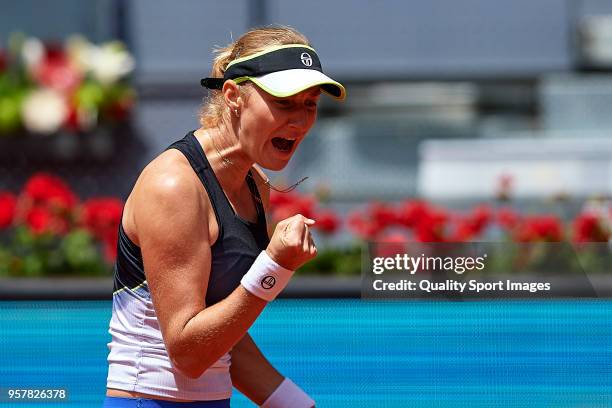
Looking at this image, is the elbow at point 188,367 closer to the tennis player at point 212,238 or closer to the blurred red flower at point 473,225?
the tennis player at point 212,238

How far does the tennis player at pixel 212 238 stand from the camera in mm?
2373

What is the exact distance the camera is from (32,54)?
1038 cm

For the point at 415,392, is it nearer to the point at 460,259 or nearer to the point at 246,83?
the point at 460,259

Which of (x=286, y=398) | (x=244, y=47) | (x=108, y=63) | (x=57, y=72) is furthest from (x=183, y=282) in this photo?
(x=57, y=72)

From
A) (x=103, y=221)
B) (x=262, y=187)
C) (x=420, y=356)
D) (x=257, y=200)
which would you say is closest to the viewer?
(x=257, y=200)

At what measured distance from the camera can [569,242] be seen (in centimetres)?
686

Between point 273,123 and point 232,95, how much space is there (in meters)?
0.11

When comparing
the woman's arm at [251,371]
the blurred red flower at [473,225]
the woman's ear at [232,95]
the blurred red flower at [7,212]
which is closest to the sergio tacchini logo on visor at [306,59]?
the woman's ear at [232,95]

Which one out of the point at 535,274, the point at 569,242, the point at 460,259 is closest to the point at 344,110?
the point at 569,242

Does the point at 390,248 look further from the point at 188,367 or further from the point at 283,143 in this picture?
the point at 188,367

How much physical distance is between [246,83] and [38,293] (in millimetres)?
3387

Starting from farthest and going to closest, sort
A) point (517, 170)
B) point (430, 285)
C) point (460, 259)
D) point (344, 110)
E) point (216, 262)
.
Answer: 1. point (344, 110)
2. point (517, 170)
3. point (460, 259)
4. point (430, 285)
5. point (216, 262)

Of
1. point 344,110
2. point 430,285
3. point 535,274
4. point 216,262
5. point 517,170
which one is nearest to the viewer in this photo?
point 216,262

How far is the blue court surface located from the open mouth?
6.55 ft
